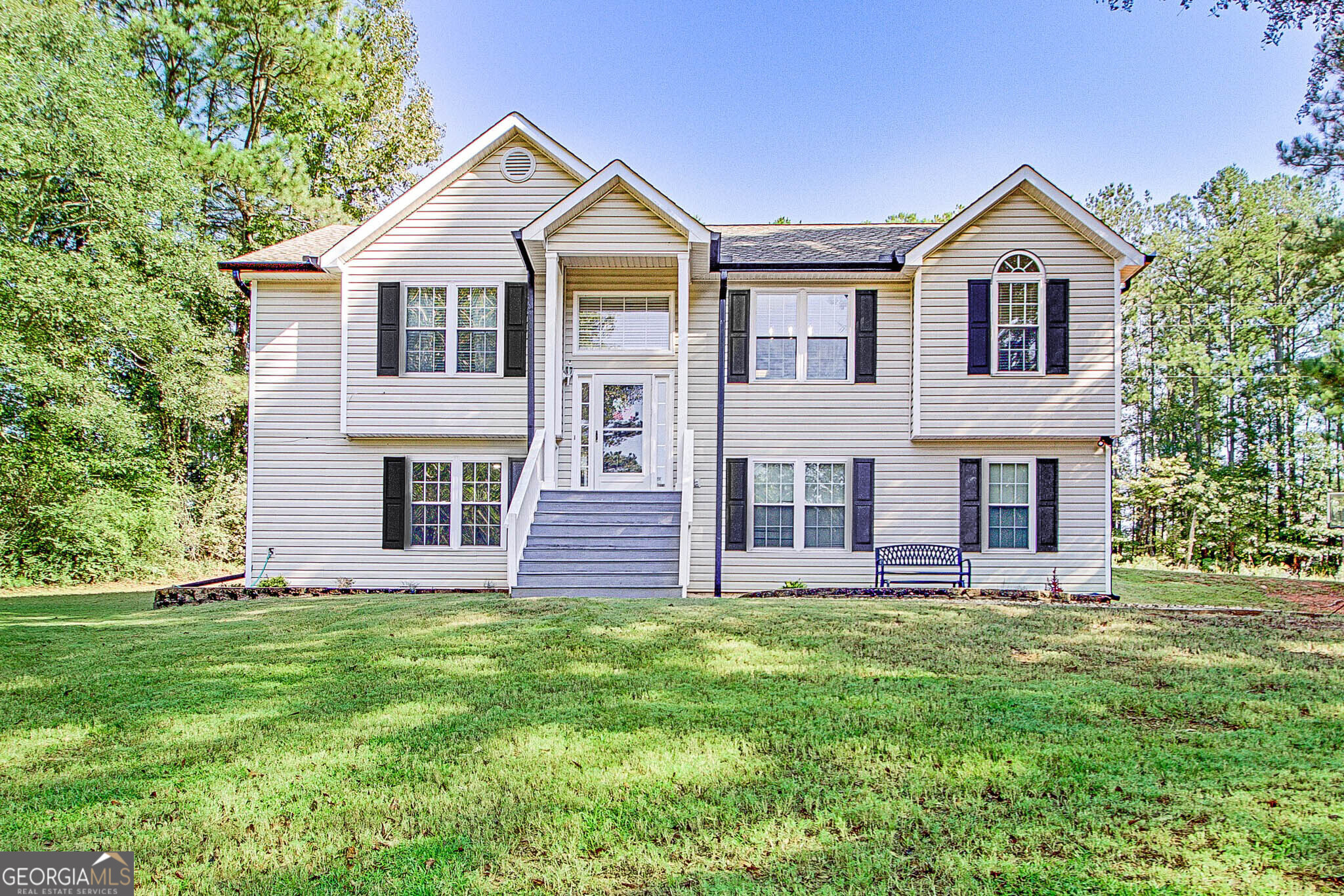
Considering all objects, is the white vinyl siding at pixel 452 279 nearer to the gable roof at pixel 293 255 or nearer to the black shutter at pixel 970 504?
the gable roof at pixel 293 255

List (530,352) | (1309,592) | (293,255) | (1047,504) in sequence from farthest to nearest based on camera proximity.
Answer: (1309,592), (293,255), (1047,504), (530,352)

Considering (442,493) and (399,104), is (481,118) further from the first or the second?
(442,493)

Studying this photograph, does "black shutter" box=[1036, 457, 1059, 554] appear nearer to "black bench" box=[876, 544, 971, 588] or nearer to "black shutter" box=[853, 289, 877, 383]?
"black bench" box=[876, 544, 971, 588]

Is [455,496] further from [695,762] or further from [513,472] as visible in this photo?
[695,762]

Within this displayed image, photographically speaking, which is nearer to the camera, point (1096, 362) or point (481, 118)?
point (1096, 362)

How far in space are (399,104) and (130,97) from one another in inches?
368

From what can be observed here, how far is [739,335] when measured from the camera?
42.2 feet

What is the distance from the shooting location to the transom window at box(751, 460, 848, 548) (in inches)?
506

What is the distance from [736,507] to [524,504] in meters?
3.80

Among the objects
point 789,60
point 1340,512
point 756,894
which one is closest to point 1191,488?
point 1340,512

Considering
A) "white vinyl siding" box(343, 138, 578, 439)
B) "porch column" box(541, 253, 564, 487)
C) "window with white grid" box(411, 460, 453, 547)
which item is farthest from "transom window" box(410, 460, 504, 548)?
"porch column" box(541, 253, 564, 487)

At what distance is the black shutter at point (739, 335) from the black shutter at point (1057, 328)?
4808mm

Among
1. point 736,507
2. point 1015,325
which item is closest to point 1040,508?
point 1015,325

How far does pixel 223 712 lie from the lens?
4.87 m
